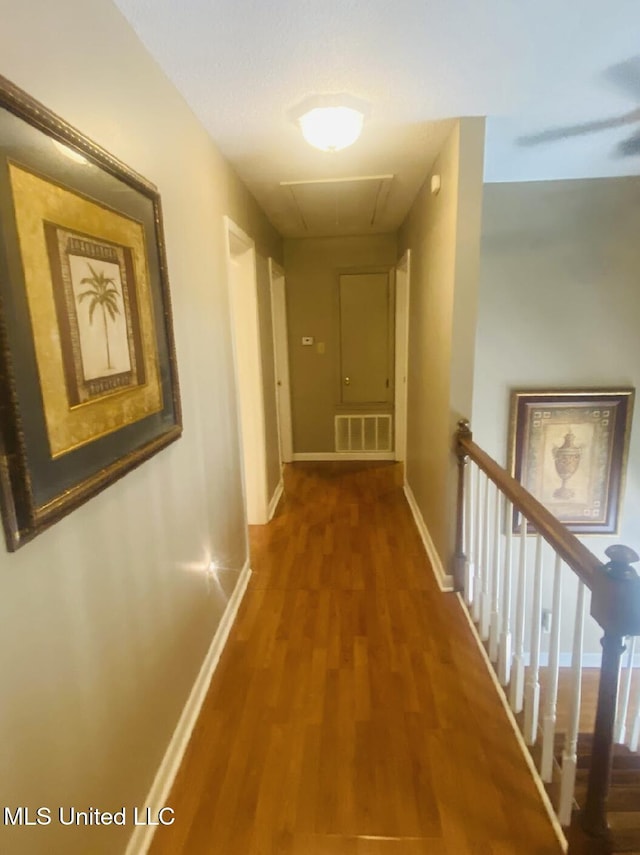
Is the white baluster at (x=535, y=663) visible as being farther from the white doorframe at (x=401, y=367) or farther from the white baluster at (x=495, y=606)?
the white doorframe at (x=401, y=367)

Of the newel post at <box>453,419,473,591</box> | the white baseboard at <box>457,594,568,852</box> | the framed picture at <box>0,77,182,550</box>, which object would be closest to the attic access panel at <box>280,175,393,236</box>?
the newel post at <box>453,419,473,591</box>

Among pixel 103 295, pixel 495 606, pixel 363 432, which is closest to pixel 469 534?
pixel 495 606

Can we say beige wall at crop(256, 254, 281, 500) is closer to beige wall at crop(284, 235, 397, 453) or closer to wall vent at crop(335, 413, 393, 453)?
beige wall at crop(284, 235, 397, 453)

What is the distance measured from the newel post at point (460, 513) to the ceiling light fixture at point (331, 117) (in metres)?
1.41

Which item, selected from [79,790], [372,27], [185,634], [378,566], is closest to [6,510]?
[79,790]

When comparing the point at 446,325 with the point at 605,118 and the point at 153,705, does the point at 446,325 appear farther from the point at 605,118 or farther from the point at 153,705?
the point at 153,705

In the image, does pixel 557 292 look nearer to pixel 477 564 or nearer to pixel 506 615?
pixel 477 564

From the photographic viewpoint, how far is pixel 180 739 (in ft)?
5.08

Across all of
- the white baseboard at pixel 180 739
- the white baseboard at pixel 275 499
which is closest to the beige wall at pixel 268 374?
the white baseboard at pixel 275 499

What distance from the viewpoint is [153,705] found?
1.38 m

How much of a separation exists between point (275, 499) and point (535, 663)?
2.53 meters

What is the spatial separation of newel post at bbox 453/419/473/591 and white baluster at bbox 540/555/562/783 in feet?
3.07

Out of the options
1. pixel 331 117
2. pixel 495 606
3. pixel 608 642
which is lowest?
pixel 495 606

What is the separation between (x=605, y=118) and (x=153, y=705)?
298cm
